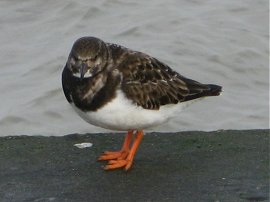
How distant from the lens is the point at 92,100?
15.9ft

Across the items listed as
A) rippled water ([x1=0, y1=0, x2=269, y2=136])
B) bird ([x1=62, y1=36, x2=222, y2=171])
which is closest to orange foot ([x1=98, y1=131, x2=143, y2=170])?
bird ([x1=62, y1=36, x2=222, y2=171])

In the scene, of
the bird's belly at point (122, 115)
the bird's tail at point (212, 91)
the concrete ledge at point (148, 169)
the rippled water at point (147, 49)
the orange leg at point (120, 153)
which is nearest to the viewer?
the concrete ledge at point (148, 169)

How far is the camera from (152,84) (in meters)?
5.20

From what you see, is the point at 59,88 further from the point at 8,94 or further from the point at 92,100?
the point at 92,100

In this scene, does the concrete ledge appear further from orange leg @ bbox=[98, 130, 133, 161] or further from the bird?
the bird

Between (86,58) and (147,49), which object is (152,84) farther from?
(147,49)

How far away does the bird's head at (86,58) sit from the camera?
488cm

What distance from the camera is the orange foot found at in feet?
16.5

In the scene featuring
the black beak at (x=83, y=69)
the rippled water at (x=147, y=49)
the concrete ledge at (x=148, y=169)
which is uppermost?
the black beak at (x=83, y=69)

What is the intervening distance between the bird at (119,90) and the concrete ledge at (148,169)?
0.62 ft

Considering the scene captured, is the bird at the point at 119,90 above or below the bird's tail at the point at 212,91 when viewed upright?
above

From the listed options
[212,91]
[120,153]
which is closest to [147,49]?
[212,91]

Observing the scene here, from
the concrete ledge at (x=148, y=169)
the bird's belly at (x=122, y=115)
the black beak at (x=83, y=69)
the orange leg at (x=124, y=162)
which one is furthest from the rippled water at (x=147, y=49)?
the black beak at (x=83, y=69)

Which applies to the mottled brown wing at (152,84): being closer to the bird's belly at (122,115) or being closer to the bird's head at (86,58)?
the bird's belly at (122,115)
